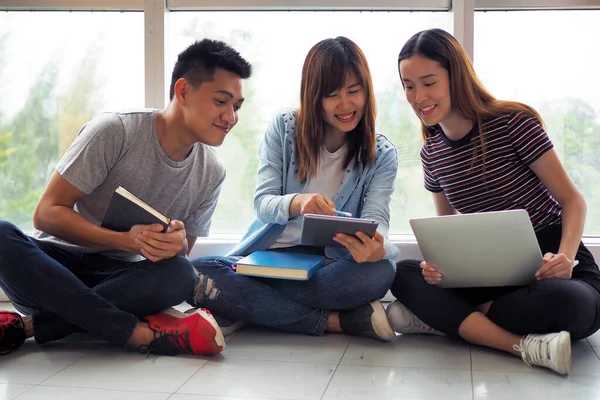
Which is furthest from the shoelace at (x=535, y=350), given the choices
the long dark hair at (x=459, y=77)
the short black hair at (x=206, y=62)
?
the short black hair at (x=206, y=62)

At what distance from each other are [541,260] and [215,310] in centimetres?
94

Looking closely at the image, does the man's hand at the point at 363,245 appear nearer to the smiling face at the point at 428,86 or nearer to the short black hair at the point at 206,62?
the smiling face at the point at 428,86

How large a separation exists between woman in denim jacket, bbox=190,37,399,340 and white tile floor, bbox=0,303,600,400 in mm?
111

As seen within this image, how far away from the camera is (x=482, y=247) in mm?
1737

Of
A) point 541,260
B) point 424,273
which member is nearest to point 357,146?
point 424,273

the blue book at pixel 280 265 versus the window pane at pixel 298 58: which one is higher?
the window pane at pixel 298 58

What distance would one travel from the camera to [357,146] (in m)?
2.14

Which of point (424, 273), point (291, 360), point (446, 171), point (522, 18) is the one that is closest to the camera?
point (291, 360)

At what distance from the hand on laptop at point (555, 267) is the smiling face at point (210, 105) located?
0.95 m

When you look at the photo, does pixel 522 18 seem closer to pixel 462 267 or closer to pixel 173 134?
pixel 462 267

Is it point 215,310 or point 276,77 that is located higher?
point 276,77

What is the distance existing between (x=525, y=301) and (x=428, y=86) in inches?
25.5

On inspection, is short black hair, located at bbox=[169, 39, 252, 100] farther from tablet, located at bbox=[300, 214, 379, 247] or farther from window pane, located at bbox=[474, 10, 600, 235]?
window pane, located at bbox=[474, 10, 600, 235]

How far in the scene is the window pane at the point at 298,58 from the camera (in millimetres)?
2613
